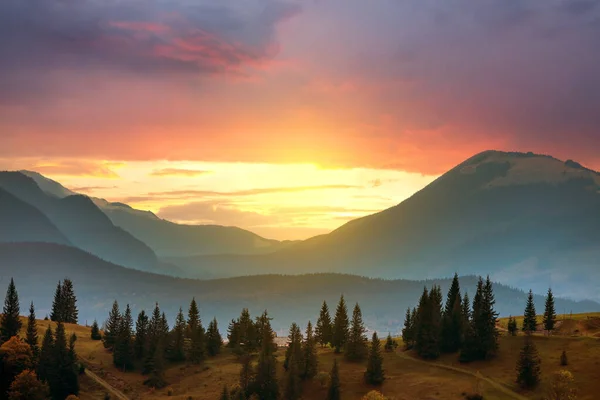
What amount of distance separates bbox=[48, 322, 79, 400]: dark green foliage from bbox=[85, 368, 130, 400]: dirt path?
28.1ft

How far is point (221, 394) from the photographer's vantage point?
172 meters

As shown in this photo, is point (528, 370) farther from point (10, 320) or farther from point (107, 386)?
point (10, 320)

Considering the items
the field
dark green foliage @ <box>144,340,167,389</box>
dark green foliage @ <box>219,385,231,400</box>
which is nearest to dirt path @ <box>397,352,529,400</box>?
the field

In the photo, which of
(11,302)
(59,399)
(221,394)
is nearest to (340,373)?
(221,394)

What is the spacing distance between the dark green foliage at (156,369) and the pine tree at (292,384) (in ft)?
123

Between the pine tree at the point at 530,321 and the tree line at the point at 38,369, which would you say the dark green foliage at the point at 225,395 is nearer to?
the tree line at the point at 38,369

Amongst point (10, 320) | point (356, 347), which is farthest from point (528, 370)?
point (10, 320)

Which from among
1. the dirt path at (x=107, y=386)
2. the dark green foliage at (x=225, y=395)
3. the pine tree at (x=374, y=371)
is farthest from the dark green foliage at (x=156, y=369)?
the pine tree at (x=374, y=371)

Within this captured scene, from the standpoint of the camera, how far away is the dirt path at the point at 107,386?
176 meters

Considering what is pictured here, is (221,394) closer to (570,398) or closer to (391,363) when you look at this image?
(391,363)

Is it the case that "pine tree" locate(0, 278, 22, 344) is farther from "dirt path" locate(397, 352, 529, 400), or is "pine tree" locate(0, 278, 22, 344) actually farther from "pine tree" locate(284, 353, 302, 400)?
"dirt path" locate(397, 352, 529, 400)

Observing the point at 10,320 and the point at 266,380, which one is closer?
the point at 266,380

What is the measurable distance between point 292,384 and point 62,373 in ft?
188

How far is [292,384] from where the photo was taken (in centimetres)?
17262
